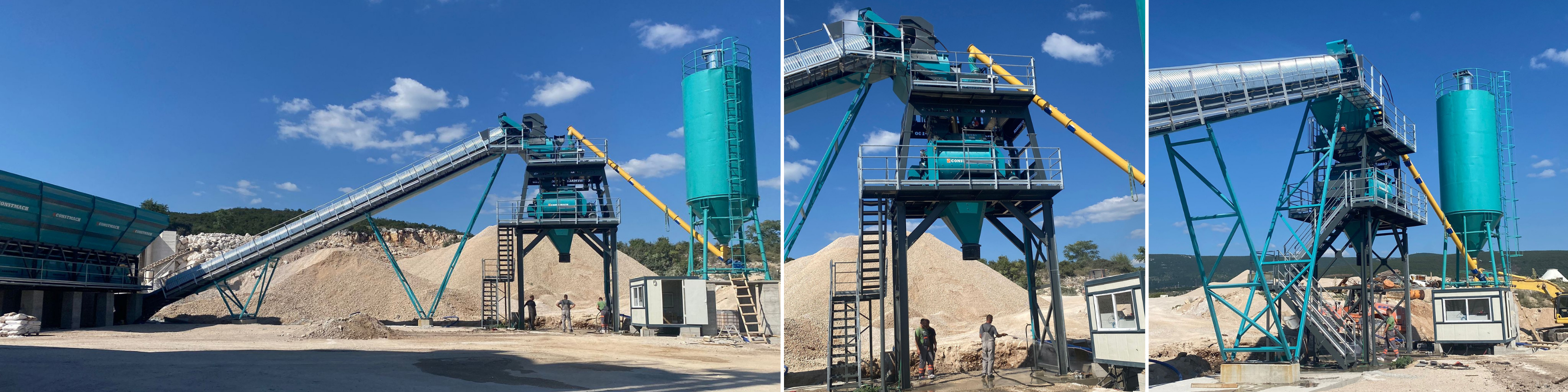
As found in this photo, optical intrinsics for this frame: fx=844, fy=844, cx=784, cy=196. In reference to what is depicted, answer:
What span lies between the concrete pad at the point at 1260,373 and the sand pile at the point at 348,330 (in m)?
19.9

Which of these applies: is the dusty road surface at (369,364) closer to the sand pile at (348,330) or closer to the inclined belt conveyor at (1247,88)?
the sand pile at (348,330)

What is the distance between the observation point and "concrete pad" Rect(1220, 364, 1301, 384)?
16.5 m

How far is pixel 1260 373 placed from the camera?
55.4ft

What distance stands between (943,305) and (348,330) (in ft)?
64.8

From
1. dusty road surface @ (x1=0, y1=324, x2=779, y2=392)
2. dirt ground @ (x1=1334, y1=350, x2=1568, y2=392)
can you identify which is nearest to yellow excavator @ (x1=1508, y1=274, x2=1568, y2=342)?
dirt ground @ (x1=1334, y1=350, x2=1568, y2=392)

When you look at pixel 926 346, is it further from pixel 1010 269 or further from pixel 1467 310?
pixel 1010 269

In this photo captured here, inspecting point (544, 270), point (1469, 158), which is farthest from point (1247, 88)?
point (544, 270)

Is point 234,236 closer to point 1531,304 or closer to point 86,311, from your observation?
point 86,311

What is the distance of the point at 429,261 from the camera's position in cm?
6031

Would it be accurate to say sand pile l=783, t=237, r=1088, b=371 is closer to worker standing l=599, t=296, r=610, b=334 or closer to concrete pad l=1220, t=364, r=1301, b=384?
concrete pad l=1220, t=364, r=1301, b=384

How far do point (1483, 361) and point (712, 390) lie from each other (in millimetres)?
22758

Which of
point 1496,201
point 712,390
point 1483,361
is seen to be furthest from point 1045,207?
point 1496,201

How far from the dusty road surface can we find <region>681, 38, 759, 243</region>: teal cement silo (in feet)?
14.9

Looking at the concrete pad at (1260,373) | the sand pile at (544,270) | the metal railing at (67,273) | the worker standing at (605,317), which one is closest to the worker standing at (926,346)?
the concrete pad at (1260,373)
